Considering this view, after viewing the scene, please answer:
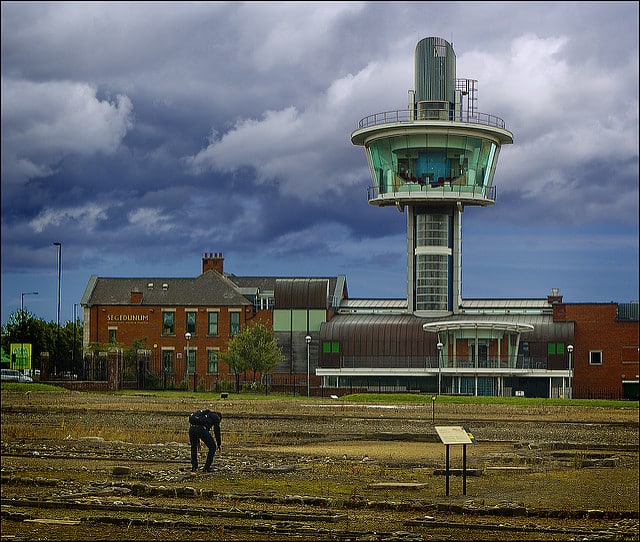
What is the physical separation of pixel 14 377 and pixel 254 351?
16147 millimetres

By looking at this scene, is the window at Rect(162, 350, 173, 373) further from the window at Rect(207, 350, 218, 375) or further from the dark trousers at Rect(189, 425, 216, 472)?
the dark trousers at Rect(189, 425, 216, 472)

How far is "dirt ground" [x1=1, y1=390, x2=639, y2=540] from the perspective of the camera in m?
19.5

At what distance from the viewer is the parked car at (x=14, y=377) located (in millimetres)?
77688

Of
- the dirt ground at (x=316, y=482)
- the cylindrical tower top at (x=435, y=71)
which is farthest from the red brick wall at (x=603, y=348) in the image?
the dirt ground at (x=316, y=482)

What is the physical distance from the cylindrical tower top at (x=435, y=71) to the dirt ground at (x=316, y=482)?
49.4m

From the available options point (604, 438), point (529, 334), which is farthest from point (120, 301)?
point (604, 438)

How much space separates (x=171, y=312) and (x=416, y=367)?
19983mm

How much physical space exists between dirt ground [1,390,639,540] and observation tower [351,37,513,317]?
44.2 metres

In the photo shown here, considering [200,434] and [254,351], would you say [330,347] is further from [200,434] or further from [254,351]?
[200,434]

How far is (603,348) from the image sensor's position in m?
84.9

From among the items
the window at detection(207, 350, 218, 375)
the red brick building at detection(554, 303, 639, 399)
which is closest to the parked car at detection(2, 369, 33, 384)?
the window at detection(207, 350, 218, 375)

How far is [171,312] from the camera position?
303 feet

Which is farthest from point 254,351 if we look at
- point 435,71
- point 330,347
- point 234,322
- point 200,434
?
point 200,434

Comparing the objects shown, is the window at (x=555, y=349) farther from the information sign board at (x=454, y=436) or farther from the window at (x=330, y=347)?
the information sign board at (x=454, y=436)
